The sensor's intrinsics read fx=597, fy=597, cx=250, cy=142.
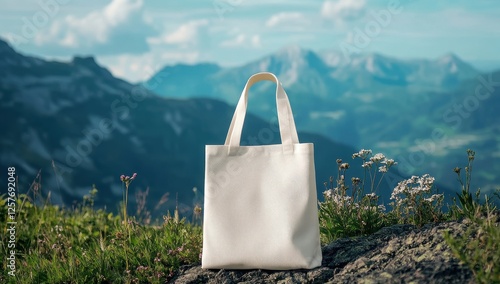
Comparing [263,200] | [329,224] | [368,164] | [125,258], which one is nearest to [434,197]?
[368,164]

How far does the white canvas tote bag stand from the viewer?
4.38m

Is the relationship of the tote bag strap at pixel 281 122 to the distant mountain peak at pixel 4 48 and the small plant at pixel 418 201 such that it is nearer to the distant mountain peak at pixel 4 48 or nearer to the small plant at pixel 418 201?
the small plant at pixel 418 201

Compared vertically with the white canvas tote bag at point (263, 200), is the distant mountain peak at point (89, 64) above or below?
above

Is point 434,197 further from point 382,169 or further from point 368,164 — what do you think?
point 368,164

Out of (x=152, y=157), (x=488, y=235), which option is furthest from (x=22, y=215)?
(x=152, y=157)

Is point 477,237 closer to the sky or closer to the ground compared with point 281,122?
closer to the ground

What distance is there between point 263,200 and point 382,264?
0.98 m

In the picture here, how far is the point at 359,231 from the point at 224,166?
1443mm

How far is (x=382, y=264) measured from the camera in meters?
4.34

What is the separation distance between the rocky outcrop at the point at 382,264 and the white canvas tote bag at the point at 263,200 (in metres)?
0.11

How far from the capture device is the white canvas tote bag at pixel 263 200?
4.38m

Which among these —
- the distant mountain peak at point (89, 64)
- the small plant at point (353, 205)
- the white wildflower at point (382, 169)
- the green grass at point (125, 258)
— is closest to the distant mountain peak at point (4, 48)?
the distant mountain peak at point (89, 64)

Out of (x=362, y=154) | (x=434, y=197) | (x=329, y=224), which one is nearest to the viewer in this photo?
(x=434, y=197)

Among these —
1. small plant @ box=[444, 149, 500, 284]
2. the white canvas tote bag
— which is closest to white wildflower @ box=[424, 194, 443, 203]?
small plant @ box=[444, 149, 500, 284]
